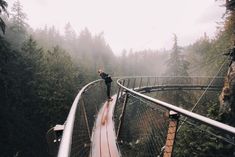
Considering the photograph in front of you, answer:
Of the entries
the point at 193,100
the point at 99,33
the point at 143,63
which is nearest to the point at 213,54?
the point at 193,100

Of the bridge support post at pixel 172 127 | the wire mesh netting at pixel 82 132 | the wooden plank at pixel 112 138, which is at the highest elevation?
the bridge support post at pixel 172 127

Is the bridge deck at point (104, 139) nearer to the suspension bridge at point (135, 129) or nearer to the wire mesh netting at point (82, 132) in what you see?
the suspension bridge at point (135, 129)

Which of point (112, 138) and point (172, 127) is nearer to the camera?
point (172, 127)

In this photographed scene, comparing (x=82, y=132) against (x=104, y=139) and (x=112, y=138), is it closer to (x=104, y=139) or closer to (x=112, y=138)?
(x=104, y=139)

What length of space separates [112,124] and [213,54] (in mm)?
38567

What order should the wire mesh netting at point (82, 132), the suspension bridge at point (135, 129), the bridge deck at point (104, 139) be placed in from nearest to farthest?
the suspension bridge at point (135, 129)
the wire mesh netting at point (82, 132)
the bridge deck at point (104, 139)

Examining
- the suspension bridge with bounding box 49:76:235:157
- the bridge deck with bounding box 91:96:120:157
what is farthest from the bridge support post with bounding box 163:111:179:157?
the bridge deck with bounding box 91:96:120:157

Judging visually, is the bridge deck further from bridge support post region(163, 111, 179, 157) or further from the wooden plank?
bridge support post region(163, 111, 179, 157)

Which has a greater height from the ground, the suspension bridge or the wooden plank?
the suspension bridge

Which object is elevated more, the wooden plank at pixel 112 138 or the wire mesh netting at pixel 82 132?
the wire mesh netting at pixel 82 132

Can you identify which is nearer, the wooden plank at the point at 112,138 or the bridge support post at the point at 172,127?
the bridge support post at the point at 172,127

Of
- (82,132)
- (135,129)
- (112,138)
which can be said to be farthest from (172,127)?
(112,138)

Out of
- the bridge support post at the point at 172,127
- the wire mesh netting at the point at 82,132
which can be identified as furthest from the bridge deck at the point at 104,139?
the bridge support post at the point at 172,127

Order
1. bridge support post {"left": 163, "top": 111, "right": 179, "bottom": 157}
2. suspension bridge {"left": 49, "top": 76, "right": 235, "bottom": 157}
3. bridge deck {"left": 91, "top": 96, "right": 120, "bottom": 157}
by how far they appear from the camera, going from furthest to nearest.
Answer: bridge deck {"left": 91, "top": 96, "right": 120, "bottom": 157}
bridge support post {"left": 163, "top": 111, "right": 179, "bottom": 157}
suspension bridge {"left": 49, "top": 76, "right": 235, "bottom": 157}
